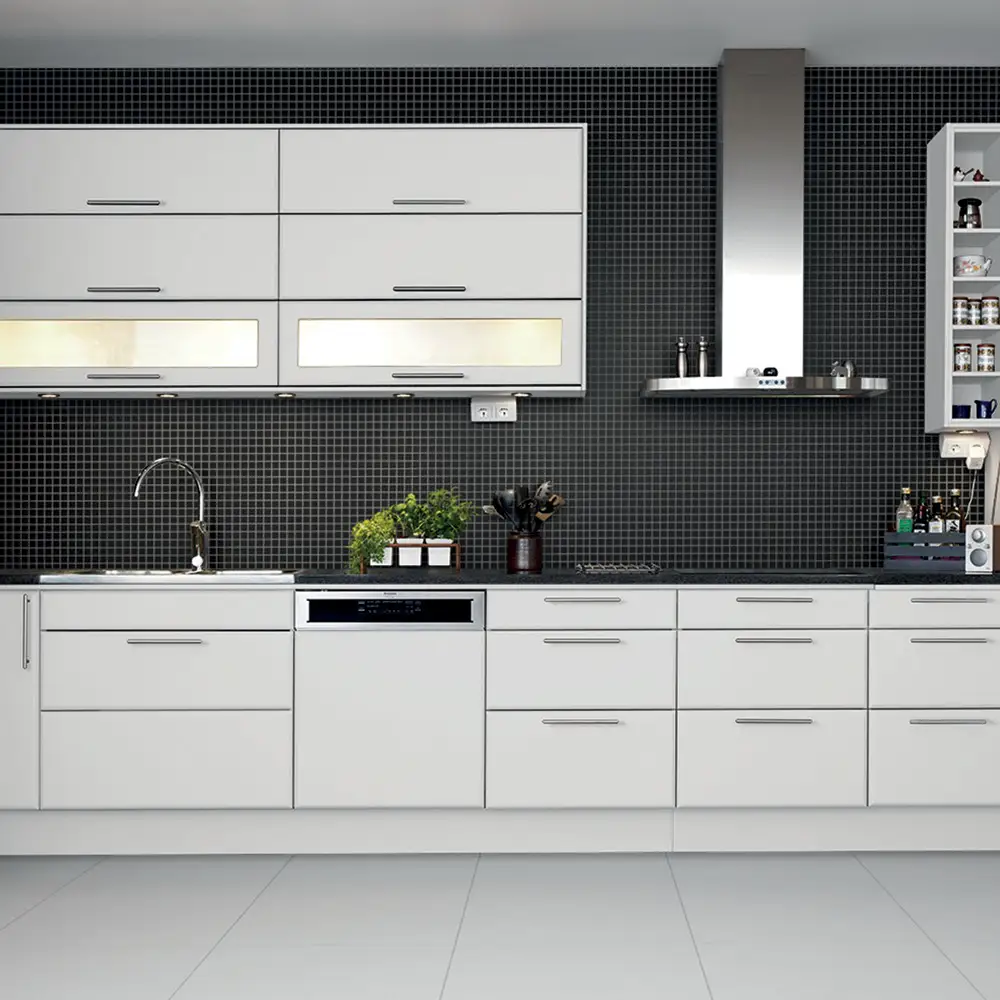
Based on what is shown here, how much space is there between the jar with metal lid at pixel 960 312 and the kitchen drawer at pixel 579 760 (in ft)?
5.83

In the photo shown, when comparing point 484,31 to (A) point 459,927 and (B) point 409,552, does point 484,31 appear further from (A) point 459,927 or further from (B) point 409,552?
(A) point 459,927

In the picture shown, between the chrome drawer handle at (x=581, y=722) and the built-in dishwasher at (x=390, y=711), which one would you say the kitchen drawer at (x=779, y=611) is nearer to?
the chrome drawer handle at (x=581, y=722)

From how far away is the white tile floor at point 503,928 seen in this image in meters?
2.62

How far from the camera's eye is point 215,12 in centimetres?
372

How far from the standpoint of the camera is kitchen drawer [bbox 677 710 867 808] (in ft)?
11.5

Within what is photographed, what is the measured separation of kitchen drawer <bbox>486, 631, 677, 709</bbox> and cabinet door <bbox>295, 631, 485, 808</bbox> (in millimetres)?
Result: 95

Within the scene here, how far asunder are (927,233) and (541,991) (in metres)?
3.06

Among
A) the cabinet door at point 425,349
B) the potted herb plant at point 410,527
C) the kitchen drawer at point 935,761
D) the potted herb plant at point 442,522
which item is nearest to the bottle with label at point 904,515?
the kitchen drawer at point 935,761

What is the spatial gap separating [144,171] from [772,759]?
2.91 m

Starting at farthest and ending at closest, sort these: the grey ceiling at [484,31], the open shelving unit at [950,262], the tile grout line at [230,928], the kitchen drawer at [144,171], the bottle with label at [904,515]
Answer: the bottle with label at [904,515]
the open shelving unit at [950,262]
the kitchen drawer at [144,171]
the grey ceiling at [484,31]
the tile grout line at [230,928]

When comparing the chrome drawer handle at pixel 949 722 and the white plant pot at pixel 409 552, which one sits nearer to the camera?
the chrome drawer handle at pixel 949 722

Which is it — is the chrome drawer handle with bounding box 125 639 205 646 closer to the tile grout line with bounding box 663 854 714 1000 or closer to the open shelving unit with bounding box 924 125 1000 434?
the tile grout line with bounding box 663 854 714 1000

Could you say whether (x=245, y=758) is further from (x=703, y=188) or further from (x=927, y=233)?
(x=927, y=233)

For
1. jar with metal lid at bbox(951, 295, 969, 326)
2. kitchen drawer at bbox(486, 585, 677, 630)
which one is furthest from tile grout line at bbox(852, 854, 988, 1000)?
jar with metal lid at bbox(951, 295, 969, 326)
